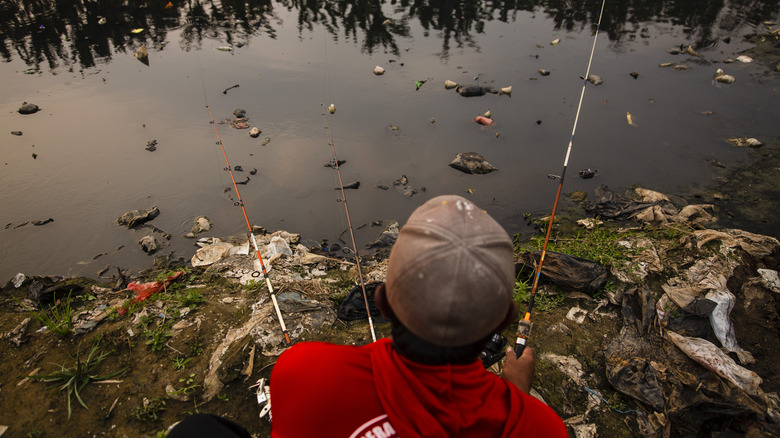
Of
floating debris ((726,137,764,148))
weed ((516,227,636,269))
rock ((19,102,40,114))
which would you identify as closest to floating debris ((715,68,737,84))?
floating debris ((726,137,764,148))

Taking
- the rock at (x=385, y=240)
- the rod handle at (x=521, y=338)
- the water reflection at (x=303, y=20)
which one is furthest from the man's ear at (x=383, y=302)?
the water reflection at (x=303, y=20)

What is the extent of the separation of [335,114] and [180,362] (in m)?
4.85

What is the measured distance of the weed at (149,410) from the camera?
8.47 ft

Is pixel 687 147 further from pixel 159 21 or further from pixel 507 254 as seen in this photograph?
pixel 159 21

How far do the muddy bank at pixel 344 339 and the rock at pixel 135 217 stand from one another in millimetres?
929

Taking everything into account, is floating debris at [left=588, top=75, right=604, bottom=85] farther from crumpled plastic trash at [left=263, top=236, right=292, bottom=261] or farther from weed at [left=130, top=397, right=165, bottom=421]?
weed at [left=130, top=397, right=165, bottom=421]

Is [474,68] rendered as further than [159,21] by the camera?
No

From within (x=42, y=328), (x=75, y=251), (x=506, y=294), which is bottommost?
(x=75, y=251)

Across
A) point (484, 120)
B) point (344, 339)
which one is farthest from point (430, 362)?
point (484, 120)

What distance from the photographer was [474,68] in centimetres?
787

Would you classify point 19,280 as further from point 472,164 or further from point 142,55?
point 142,55

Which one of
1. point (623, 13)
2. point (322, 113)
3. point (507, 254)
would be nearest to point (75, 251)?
point (322, 113)

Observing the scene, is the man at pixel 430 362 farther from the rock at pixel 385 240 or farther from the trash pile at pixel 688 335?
the rock at pixel 385 240

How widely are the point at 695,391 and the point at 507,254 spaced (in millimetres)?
2630
